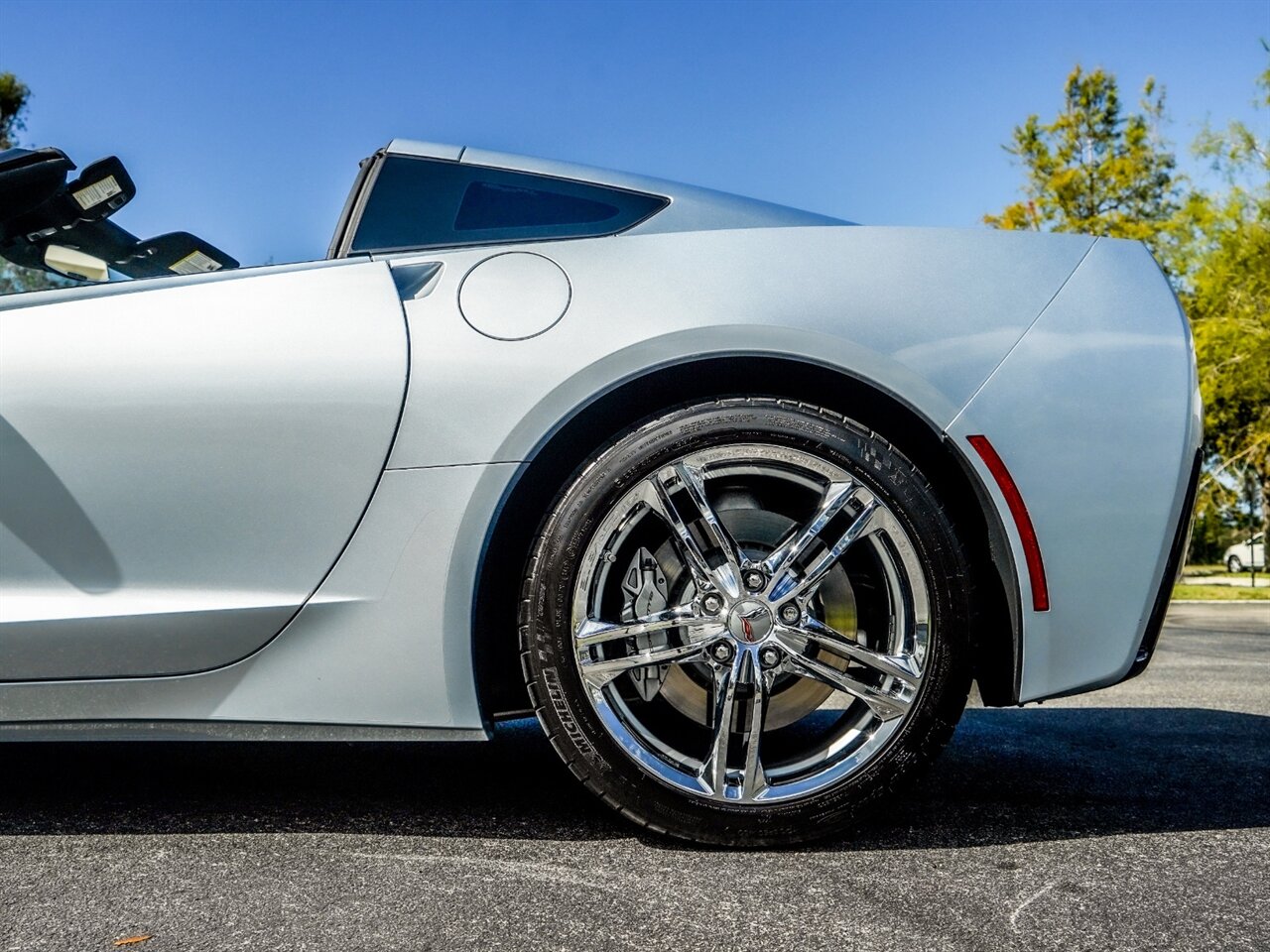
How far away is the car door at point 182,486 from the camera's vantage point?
1.99m

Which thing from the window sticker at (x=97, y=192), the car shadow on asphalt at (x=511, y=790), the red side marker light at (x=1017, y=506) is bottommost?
the car shadow on asphalt at (x=511, y=790)

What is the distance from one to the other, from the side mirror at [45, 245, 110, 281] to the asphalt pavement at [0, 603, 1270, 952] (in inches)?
42.5

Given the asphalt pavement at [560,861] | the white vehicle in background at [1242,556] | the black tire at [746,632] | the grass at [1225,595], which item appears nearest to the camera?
the asphalt pavement at [560,861]

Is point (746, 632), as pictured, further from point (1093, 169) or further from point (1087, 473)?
point (1093, 169)

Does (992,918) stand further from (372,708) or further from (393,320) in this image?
(393,320)

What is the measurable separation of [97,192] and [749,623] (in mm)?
1739

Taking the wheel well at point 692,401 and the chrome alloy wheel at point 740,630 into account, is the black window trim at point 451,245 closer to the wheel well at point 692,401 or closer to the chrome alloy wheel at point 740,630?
the wheel well at point 692,401

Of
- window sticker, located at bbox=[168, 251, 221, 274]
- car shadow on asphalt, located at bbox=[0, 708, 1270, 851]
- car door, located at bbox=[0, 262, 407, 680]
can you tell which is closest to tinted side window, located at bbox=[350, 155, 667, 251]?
car door, located at bbox=[0, 262, 407, 680]

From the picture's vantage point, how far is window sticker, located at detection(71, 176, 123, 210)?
8.16 ft

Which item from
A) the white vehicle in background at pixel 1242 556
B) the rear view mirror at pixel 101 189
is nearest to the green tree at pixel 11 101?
the rear view mirror at pixel 101 189

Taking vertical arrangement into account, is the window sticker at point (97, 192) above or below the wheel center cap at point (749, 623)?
above

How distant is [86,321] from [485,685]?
0.98m

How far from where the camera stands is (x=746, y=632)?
1959 millimetres

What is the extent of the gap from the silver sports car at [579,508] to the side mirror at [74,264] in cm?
31
